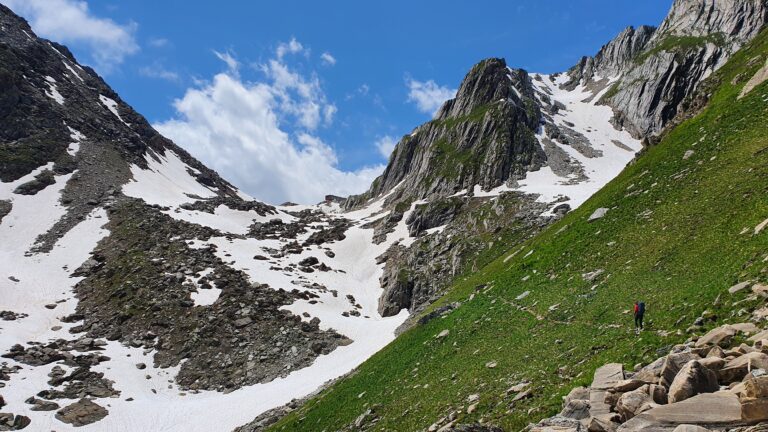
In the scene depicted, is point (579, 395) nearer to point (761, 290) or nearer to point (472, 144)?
point (761, 290)

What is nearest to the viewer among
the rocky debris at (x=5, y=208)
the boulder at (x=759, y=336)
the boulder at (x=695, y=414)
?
the boulder at (x=695, y=414)

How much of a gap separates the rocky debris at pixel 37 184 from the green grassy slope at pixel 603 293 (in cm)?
11622

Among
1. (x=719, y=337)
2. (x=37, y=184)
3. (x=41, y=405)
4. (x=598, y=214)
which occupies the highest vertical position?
(x=37, y=184)

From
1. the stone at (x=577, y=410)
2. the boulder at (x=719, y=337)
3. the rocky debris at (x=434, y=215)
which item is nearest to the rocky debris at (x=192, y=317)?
the rocky debris at (x=434, y=215)

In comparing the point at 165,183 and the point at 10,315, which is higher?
the point at 165,183

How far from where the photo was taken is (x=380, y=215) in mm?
145625

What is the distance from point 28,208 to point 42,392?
252 ft

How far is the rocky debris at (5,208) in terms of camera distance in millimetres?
109069

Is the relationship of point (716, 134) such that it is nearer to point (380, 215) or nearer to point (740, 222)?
point (740, 222)

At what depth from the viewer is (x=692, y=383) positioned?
1043 centimetres

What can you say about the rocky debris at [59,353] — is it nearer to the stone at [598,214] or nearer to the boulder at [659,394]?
the stone at [598,214]

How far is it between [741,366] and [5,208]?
142 metres

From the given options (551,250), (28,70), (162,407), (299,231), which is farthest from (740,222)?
(28,70)

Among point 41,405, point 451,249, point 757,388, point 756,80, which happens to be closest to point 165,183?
point 451,249
